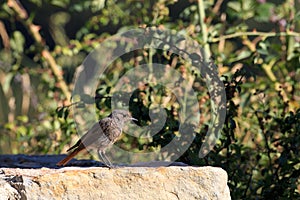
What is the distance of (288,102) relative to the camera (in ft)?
17.4

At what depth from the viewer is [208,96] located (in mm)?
5113

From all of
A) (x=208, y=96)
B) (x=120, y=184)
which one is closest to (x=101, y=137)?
(x=120, y=184)

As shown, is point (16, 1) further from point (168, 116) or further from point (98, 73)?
point (168, 116)

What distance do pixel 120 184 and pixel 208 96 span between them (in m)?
1.77

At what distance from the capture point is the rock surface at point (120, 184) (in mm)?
3398

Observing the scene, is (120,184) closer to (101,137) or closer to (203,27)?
(101,137)

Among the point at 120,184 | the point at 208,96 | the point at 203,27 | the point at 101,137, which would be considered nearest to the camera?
the point at 120,184

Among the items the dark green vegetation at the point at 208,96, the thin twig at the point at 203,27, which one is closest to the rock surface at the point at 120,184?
the dark green vegetation at the point at 208,96

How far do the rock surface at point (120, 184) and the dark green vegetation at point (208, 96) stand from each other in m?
0.90

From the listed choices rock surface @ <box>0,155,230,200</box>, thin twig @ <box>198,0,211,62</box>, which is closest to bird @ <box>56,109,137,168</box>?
rock surface @ <box>0,155,230,200</box>

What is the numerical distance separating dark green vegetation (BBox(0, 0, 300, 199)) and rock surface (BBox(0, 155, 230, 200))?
90 centimetres

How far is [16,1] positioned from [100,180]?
334cm

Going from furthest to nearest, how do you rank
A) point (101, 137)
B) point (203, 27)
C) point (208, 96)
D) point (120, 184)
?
point (203, 27) < point (208, 96) < point (101, 137) < point (120, 184)

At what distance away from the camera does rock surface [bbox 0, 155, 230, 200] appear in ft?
11.1
